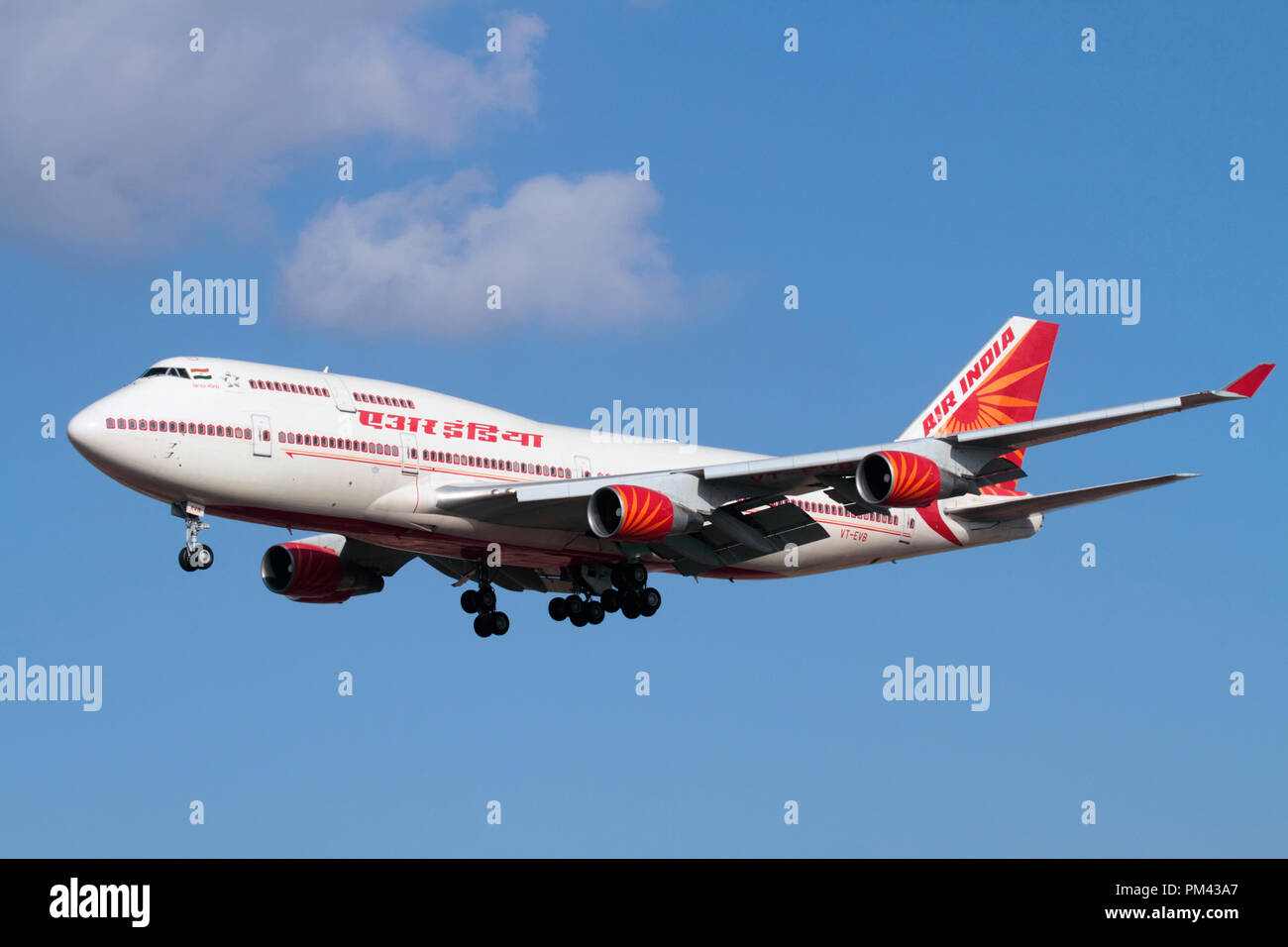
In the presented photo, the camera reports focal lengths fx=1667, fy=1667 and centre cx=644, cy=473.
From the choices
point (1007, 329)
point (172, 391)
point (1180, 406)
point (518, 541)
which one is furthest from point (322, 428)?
point (1007, 329)

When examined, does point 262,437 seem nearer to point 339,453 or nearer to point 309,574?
point 339,453

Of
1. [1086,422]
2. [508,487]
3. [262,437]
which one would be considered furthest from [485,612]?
[1086,422]

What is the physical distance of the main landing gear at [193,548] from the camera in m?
41.7

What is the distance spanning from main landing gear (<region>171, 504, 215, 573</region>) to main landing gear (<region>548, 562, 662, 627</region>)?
40.7 feet

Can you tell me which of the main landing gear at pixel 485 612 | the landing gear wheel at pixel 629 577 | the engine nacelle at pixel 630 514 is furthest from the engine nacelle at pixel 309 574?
the engine nacelle at pixel 630 514

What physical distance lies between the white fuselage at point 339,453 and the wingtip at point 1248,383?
16.4 metres

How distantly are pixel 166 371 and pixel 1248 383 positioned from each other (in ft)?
86.4

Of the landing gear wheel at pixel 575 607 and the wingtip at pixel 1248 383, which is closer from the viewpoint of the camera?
the wingtip at pixel 1248 383

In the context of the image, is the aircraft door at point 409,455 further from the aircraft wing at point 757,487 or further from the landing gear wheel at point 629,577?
the landing gear wheel at point 629,577

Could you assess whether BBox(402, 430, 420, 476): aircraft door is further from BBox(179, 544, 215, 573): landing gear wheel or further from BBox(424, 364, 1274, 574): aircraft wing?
BBox(179, 544, 215, 573): landing gear wheel

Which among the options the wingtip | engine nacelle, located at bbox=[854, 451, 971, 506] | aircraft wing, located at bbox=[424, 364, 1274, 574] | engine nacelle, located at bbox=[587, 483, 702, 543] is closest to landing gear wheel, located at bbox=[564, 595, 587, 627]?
aircraft wing, located at bbox=[424, 364, 1274, 574]

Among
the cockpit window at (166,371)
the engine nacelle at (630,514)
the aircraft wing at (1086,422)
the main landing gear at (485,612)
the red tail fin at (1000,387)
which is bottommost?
the main landing gear at (485,612)

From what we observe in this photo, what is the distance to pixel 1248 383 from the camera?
124 ft

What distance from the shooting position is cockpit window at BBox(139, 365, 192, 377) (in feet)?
139
